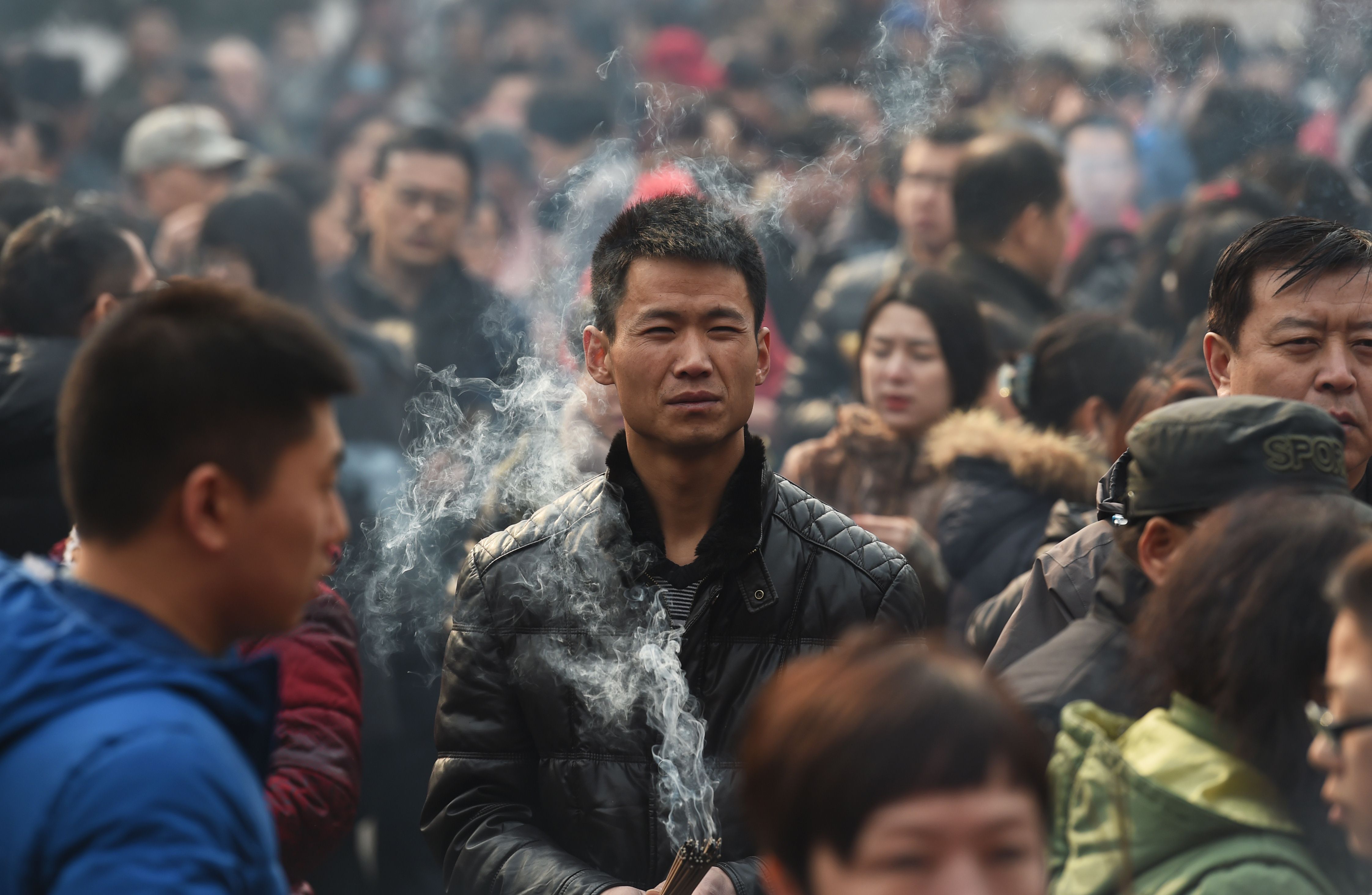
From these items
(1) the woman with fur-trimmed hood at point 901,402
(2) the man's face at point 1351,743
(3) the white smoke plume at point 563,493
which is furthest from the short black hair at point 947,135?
(2) the man's face at point 1351,743

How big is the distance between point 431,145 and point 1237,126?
4.25 metres

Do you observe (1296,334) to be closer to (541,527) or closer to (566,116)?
(541,527)

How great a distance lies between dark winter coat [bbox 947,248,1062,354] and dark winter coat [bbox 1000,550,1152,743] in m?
3.37

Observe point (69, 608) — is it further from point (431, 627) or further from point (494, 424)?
point (431, 627)

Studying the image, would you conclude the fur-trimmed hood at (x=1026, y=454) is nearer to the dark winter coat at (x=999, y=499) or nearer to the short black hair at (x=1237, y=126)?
the dark winter coat at (x=999, y=499)

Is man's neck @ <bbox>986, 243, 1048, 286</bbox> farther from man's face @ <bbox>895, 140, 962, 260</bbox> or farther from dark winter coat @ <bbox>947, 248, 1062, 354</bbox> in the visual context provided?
man's face @ <bbox>895, 140, 962, 260</bbox>

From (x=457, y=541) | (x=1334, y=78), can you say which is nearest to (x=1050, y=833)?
(x=457, y=541)

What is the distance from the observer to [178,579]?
1.78 m

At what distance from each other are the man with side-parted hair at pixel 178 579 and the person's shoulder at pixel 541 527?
1.02 meters

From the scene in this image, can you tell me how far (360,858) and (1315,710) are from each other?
391cm

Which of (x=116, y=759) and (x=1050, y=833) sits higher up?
(x=116, y=759)

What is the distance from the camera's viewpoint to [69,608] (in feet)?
5.67

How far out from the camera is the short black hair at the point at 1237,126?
21.4 feet

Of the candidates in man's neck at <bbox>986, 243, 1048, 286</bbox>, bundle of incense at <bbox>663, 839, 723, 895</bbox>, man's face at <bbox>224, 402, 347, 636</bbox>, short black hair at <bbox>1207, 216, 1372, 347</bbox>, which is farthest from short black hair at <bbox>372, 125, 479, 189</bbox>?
man's face at <bbox>224, 402, 347, 636</bbox>
